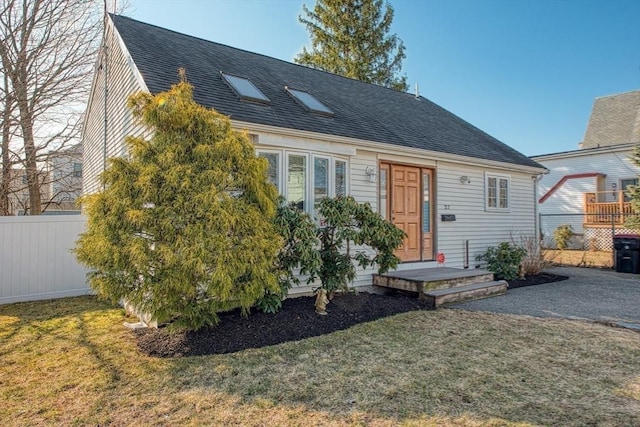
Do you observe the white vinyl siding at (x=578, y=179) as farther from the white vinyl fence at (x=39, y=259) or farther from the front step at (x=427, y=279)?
the white vinyl fence at (x=39, y=259)

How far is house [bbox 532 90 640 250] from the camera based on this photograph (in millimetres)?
14617

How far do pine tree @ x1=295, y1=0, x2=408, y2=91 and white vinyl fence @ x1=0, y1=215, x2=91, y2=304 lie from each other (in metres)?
16.3

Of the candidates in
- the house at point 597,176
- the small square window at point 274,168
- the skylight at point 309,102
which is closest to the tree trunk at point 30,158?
→ the skylight at point 309,102

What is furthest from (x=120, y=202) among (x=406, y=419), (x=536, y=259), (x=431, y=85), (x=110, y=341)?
(x=431, y=85)

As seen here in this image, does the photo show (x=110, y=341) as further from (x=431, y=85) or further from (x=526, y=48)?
(x=431, y=85)

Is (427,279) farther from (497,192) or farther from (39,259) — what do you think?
(39,259)

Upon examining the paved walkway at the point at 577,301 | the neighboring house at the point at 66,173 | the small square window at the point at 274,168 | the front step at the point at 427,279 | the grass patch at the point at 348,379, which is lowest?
the grass patch at the point at 348,379

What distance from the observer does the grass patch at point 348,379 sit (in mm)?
2824

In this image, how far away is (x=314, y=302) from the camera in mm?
6070

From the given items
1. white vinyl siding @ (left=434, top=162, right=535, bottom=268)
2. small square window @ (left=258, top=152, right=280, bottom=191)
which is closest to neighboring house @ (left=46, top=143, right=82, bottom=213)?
small square window @ (left=258, top=152, right=280, bottom=191)

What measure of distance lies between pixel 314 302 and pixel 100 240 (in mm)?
3191

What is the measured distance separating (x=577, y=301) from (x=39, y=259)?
384 inches

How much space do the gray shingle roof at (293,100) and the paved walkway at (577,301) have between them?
3.26m

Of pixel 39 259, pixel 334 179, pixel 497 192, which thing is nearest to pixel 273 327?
pixel 334 179
